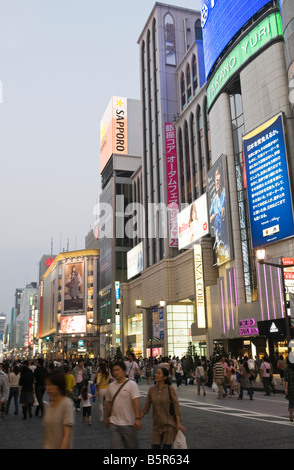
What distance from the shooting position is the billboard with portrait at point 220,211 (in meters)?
37.6

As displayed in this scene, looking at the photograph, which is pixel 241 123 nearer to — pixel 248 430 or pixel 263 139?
Result: pixel 263 139

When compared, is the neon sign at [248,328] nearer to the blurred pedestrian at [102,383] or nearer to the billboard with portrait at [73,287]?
the blurred pedestrian at [102,383]

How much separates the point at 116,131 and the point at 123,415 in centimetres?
9242

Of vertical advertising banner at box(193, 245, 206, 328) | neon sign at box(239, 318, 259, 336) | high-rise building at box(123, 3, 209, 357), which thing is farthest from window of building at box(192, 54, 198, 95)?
neon sign at box(239, 318, 259, 336)

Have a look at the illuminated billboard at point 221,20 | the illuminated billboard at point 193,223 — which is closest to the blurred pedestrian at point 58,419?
the illuminated billboard at point 221,20

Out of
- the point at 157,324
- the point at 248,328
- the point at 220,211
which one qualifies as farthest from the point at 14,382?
the point at 157,324

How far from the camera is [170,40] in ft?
198

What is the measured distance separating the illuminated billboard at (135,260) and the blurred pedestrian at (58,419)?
56.1m

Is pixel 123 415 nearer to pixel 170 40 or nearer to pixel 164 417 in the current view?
pixel 164 417

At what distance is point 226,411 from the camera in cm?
1529

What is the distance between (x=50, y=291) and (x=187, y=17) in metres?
92.9

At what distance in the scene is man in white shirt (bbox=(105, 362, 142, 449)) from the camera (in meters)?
6.20

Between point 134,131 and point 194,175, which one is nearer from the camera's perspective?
point 194,175

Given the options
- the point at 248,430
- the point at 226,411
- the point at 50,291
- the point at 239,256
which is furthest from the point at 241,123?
the point at 50,291
